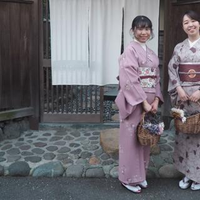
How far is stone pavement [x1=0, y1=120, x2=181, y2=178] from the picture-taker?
13.6 ft

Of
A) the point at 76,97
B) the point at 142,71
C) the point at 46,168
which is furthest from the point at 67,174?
the point at 76,97

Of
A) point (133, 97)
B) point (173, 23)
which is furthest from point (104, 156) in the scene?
point (173, 23)

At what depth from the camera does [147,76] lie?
347cm

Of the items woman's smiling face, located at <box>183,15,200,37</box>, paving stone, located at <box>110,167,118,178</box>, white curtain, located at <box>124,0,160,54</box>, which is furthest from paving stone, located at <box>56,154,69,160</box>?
white curtain, located at <box>124,0,160,54</box>

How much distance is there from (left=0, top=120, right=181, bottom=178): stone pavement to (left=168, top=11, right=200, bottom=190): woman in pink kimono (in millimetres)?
463

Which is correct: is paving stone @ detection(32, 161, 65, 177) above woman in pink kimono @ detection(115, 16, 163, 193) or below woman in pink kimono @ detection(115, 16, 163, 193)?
below

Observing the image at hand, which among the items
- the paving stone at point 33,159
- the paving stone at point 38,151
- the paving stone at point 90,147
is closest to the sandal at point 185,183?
the paving stone at point 90,147

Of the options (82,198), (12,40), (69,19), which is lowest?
(82,198)

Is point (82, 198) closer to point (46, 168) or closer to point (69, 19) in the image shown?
point (46, 168)

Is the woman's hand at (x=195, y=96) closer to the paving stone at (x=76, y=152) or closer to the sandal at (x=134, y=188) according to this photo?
the sandal at (x=134, y=188)

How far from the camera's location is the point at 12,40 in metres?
5.40

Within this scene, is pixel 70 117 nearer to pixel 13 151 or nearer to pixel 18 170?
pixel 13 151

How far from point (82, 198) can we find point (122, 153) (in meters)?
0.71

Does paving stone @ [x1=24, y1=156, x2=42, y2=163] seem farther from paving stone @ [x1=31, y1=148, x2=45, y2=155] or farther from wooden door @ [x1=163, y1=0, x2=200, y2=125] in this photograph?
wooden door @ [x1=163, y1=0, x2=200, y2=125]
